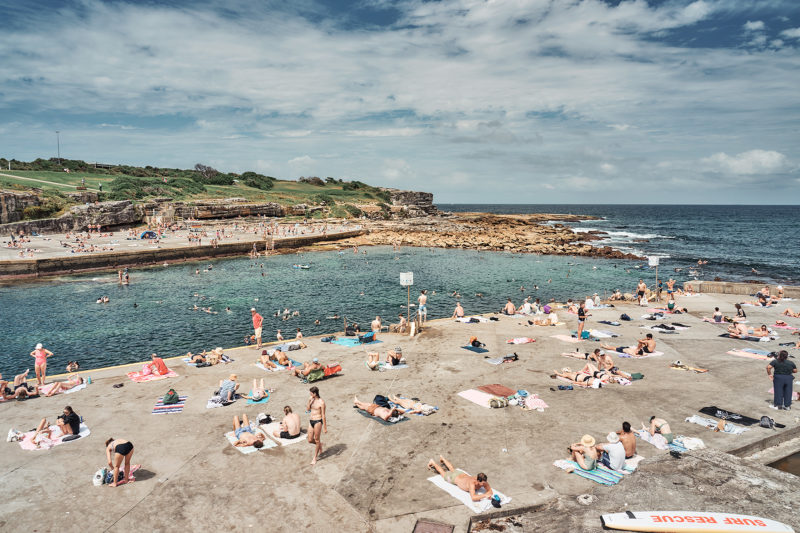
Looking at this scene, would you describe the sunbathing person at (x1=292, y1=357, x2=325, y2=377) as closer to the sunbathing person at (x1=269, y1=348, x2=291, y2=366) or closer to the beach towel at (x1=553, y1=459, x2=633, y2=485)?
the sunbathing person at (x1=269, y1=348, x2=291, y2=366)

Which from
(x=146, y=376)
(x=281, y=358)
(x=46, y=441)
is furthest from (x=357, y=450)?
(x=146, y=376)

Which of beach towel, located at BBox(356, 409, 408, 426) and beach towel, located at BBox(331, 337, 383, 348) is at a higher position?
beach towel, located at BBox(356, 409, 408, 426)

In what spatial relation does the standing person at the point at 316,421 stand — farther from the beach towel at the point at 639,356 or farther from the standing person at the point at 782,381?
the beach towel at the point at 639,356

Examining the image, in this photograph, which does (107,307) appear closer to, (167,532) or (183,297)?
(183,297)

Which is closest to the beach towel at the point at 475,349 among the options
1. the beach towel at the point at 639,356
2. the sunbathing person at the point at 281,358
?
the beach towel at the point at 639,356

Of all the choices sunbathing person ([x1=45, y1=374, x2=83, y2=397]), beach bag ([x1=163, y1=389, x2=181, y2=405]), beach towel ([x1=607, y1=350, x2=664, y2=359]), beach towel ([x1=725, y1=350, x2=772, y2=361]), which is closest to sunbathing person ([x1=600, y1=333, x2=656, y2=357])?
beach towel ([x1=607, y1=350, x2=664, y2=359])

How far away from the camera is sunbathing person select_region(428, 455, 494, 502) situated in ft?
25.8

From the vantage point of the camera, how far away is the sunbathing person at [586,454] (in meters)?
8.79

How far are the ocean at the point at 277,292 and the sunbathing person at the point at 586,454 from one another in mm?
17640

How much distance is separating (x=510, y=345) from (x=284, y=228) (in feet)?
201

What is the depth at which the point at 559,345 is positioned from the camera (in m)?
17.8

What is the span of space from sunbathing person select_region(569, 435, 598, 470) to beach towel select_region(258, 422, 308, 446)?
602 cm

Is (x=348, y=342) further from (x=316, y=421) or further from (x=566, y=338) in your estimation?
(x=566, y=338)

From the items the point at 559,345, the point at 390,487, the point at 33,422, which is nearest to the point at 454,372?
the point at 559,345
